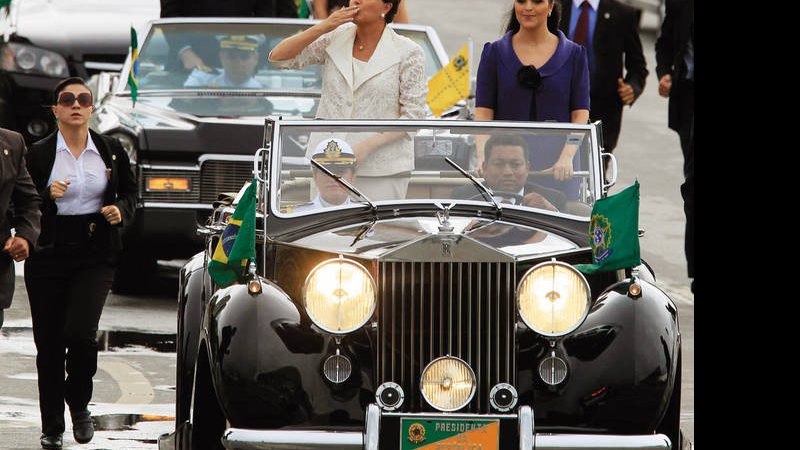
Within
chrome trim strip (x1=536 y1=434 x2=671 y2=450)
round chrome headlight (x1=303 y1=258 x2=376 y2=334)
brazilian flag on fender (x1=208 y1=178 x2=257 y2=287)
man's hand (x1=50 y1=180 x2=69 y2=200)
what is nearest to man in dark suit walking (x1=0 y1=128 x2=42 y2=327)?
man's hand (x1=50 y1=180 x2=69 y2=200)

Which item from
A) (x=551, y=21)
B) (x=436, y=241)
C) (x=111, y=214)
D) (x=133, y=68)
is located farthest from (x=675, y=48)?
(x=436, y=241)

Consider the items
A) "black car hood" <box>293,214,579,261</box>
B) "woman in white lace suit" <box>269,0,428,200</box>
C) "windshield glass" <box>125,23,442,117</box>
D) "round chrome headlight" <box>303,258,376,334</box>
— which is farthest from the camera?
"windshield glass" <box>125,23,442,117</box>

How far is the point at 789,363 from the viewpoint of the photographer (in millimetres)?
8812

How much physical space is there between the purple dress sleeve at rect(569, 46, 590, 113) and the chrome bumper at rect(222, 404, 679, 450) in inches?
123

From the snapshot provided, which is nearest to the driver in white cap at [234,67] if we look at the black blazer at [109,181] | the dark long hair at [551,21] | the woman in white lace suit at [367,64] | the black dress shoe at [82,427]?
the dark long hair at [551,21]

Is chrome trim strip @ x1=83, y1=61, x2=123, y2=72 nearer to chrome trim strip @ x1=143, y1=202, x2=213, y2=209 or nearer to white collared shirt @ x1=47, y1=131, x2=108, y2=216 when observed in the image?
chrome trim strip @ x1=143, y1=202, x2=213, y2=209

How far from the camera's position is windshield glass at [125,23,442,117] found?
12219 mm

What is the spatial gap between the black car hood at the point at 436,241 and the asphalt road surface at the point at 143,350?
5.71 ft

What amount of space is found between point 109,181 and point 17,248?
2.84 ft

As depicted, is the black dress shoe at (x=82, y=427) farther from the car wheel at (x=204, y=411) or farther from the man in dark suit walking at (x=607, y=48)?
the man in dark suit walking at (x=607, y=48)

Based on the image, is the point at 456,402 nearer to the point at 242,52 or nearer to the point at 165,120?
the point at 165,120

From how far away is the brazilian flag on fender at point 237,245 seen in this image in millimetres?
6855

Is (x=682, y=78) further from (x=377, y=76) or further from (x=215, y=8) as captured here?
(x=377, y=76)

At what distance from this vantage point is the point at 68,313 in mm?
8500
